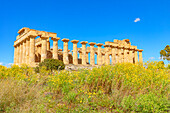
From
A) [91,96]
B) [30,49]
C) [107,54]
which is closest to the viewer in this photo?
[91,96]

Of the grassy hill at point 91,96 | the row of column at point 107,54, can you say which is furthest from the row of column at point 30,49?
the grassy hill at point 91,96

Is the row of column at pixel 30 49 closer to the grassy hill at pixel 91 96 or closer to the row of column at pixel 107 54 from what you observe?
the row of column at pixel 107 54

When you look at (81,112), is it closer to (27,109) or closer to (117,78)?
(27,109)

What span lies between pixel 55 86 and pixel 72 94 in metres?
1.33

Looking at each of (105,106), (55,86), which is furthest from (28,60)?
(105,106)

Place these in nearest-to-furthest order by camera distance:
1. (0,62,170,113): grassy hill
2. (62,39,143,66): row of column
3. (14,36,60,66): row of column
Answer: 1. (0,62,170,113): grassy hill
2. (14,36,60,66): row of column
3. (62,39,143,66): row of column

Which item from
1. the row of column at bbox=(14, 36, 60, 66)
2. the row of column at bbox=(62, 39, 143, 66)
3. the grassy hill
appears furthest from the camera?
the row of column at bbox=(62, 39, 143, 66)

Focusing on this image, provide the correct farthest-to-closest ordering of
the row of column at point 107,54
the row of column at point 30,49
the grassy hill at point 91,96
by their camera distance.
A: 1. the row of column at point 107,54
2. the row of column at point 30,49
3. the grassy hill at point 91,96

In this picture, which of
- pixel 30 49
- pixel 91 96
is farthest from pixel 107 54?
pixel 91 96

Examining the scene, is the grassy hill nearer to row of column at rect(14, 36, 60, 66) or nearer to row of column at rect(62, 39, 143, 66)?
row of column at rect(14, 36, 60, 66)

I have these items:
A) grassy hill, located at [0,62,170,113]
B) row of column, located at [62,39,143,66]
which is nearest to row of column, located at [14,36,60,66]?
row of column, located at [62,39,143,66]

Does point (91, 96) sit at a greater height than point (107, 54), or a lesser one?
lesser

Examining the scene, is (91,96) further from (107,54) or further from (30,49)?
(107,54)

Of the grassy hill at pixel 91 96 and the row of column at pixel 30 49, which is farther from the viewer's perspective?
the row of column at pixel 30 49
